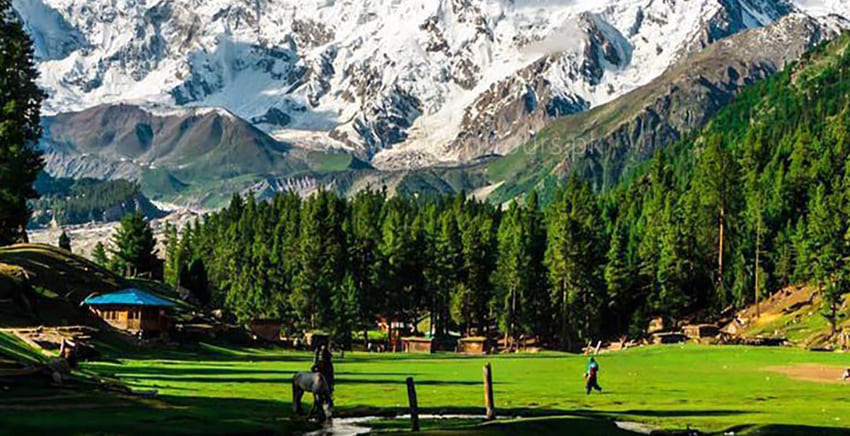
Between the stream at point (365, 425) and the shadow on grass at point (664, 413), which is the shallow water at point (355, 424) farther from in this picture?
the shadow on grass at point (664, 413)

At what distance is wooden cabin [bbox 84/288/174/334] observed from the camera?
99.1 metres

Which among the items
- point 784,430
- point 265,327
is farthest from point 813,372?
point 265,327

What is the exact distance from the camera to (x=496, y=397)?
53062 mm

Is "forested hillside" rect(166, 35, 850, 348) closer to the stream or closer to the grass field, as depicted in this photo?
the grass field

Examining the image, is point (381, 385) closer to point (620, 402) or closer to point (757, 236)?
point (620, 402)

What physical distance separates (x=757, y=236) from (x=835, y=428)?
12406 cm

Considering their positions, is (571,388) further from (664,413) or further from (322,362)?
(322,362)

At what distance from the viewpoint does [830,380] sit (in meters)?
63.9

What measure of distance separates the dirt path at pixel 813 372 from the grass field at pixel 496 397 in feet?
1.69

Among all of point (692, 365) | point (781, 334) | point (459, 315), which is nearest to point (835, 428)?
point (692, 365)

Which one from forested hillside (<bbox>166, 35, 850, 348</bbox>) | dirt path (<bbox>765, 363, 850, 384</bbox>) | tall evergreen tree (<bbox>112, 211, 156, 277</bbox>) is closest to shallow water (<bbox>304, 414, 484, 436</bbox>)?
dirt path (<bbox>765, 363, 850, 384</bbox>)

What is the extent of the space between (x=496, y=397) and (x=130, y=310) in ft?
185

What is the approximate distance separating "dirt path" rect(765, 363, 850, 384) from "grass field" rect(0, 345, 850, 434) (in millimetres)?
514

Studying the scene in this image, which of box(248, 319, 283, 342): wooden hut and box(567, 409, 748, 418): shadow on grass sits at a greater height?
box(248, 319, 283, 342): wooden hut
